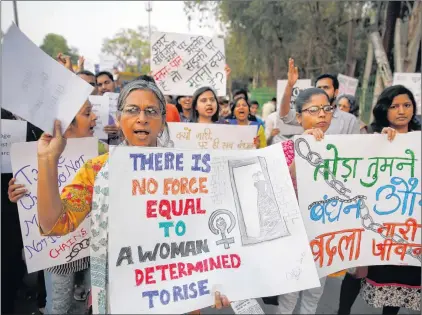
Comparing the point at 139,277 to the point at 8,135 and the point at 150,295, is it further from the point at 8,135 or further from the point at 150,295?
the point at 8,135

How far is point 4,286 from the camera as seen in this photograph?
110 inches

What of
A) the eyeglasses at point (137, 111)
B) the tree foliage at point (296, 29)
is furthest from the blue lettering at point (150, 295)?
the tree foliage at point (296, 29)

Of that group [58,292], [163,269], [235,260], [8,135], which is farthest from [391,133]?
[8,135]

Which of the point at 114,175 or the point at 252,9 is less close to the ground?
the point at 252,9

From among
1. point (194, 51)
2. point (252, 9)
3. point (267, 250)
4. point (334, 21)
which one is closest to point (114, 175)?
point (267, 250)

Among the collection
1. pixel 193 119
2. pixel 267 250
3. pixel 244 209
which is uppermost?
pixel 193 119

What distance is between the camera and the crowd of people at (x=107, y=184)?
4.50 ft

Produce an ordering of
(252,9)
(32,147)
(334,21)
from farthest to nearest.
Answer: (334,21)
(252,9)
(32,147)

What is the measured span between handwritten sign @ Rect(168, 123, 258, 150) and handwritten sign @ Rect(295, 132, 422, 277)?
148cm

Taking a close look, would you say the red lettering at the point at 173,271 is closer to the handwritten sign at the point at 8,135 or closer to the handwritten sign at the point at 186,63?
the handwritten sign at the point at 8,135

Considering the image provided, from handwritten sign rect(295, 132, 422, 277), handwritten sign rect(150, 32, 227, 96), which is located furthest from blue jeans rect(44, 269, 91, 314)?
Answer: handwritten sign rect(150, 32, 227, 96)

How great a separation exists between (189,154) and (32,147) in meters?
1.05

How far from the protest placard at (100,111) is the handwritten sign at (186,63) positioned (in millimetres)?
702

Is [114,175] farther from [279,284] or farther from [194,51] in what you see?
[194,51]
